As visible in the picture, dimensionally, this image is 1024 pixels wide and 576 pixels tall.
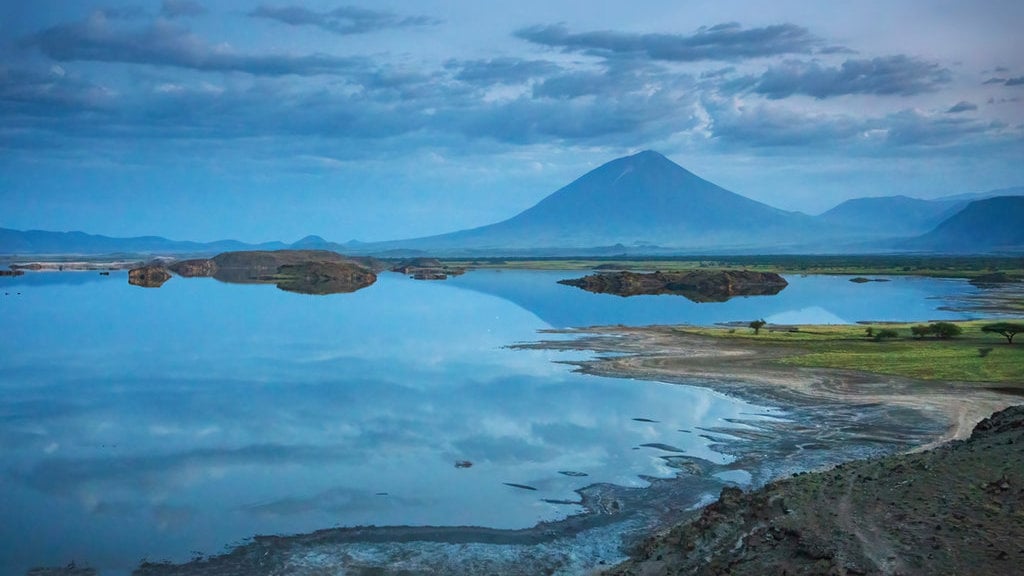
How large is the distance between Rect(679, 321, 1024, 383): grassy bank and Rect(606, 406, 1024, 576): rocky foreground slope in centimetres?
1702

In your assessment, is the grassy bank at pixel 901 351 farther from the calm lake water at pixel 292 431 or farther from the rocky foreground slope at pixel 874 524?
the rocky foreground slope at pixel 874 524

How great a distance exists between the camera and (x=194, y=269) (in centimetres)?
13338

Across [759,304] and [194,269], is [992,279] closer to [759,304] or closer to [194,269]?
[759,304]

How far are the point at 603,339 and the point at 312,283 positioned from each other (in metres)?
67.9

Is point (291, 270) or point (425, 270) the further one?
point (425, 270)

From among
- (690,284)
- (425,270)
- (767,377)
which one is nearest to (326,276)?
(425,270)

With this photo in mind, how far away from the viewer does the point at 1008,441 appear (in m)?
15.0

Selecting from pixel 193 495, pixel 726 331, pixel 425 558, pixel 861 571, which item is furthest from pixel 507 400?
pixel 726 331

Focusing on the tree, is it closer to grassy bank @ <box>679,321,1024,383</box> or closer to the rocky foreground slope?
grassy bank @ <box>679,321,1024,383</box>

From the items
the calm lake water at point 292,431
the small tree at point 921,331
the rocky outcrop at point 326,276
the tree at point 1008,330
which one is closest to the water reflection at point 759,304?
the calm lake water at point 292,431

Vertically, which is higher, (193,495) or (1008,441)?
(1008,441)

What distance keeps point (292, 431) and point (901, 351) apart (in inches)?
1009

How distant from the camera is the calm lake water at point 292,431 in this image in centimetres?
1658

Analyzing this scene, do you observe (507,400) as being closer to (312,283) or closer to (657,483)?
(657,483)
